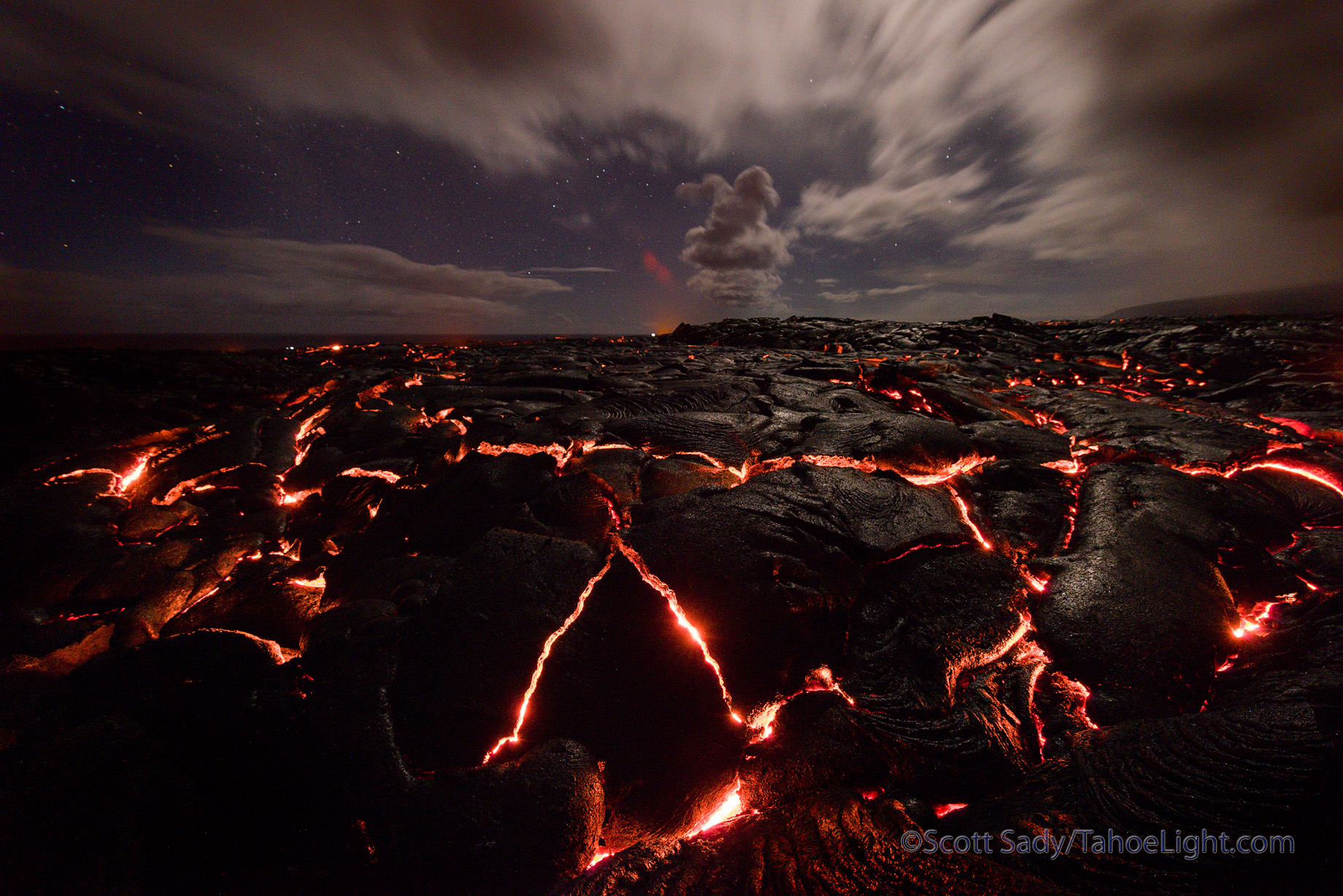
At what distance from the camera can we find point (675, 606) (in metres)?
2.09

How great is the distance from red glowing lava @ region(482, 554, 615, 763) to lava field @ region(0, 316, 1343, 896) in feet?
0.05

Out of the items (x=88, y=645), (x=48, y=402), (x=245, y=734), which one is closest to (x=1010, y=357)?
(x=245, y=734)

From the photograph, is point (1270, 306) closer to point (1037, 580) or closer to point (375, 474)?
point (1037, 580)

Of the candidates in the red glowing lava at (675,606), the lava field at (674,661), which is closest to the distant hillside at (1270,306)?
the lava field at (674,661)

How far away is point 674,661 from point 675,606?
10.5 inches

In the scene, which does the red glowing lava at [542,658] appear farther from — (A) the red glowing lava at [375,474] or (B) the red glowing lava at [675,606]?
(A) the red glowing lava at [375,474]

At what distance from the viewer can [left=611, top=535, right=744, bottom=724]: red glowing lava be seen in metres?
1.87

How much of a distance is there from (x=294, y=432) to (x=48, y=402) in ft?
8.56

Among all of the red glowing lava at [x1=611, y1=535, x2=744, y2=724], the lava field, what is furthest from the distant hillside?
the red glowing lava at [x1=611, y1=535, x2=744, y2=724]

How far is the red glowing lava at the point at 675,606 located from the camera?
6.12ft

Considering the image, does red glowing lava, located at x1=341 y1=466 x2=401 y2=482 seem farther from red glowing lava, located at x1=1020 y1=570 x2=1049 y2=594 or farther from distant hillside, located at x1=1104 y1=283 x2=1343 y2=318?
distant hillside, located at x1=1104 y1=283 x2=1343 y2=318

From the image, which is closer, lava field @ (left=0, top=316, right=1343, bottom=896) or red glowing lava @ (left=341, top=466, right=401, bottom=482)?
lava field @ (left=0, top=316, right=1343, bottom=896)

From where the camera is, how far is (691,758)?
5.63 feet

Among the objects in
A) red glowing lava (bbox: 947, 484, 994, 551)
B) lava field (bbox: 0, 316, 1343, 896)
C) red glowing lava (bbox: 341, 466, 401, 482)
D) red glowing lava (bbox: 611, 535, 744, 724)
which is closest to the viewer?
lava field (bbox: 0, 316, 1343, 896)
